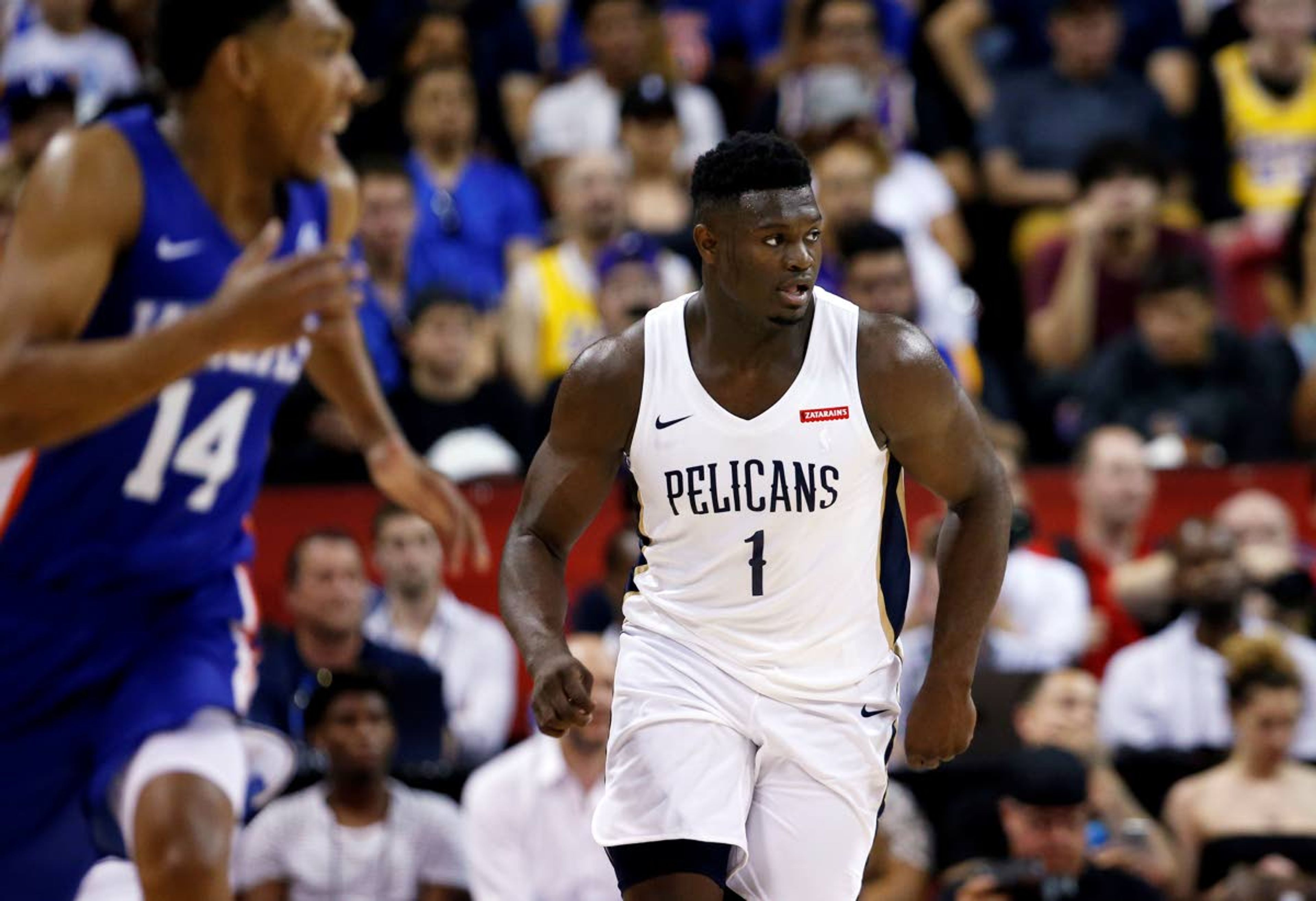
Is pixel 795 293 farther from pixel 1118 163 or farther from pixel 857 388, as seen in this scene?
pixel 1118 163

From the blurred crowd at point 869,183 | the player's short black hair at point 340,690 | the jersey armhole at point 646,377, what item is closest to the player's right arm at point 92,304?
the jersey armhole at point 646,377

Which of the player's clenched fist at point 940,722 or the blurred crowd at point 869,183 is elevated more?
the player's clenched fist at point 940,722

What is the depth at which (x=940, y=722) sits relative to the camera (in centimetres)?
437

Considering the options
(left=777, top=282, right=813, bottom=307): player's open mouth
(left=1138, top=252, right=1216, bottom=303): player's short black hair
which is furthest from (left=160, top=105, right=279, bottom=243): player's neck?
(left=1138, top=252, right=1216, bottom=303): player's short black hair

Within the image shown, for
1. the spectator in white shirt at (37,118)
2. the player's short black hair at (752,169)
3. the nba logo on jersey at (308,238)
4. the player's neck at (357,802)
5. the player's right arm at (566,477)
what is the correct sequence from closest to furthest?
the player's short black hair at (752,169)
the player's right arm at (566,477)
the nba logo on jersey at (308,238)
the player's neck at (357,802)
the spectator in white shirt at (37,118)

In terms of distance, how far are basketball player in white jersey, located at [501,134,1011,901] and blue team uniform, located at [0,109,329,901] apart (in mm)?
849

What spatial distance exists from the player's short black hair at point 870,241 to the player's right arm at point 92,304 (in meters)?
5.28

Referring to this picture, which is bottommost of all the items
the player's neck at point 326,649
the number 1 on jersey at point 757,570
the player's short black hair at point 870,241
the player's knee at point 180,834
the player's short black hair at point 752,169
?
the player's neck at point 326,649

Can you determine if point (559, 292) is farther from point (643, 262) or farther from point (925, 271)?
point (925, 271)

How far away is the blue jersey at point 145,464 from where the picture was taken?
4.72 meters

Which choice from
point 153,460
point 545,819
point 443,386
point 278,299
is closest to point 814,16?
point 443,386

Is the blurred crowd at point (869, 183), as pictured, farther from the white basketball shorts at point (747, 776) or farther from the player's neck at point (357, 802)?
the white basketball shorts at point (747, 776)

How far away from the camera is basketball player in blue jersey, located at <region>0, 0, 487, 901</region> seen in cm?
441

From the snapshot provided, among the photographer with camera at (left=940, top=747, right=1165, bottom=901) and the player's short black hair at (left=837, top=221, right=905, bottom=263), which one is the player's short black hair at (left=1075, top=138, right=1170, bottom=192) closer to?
the player's short black hair at (left=837, top=221, right=905, bottom=263)
